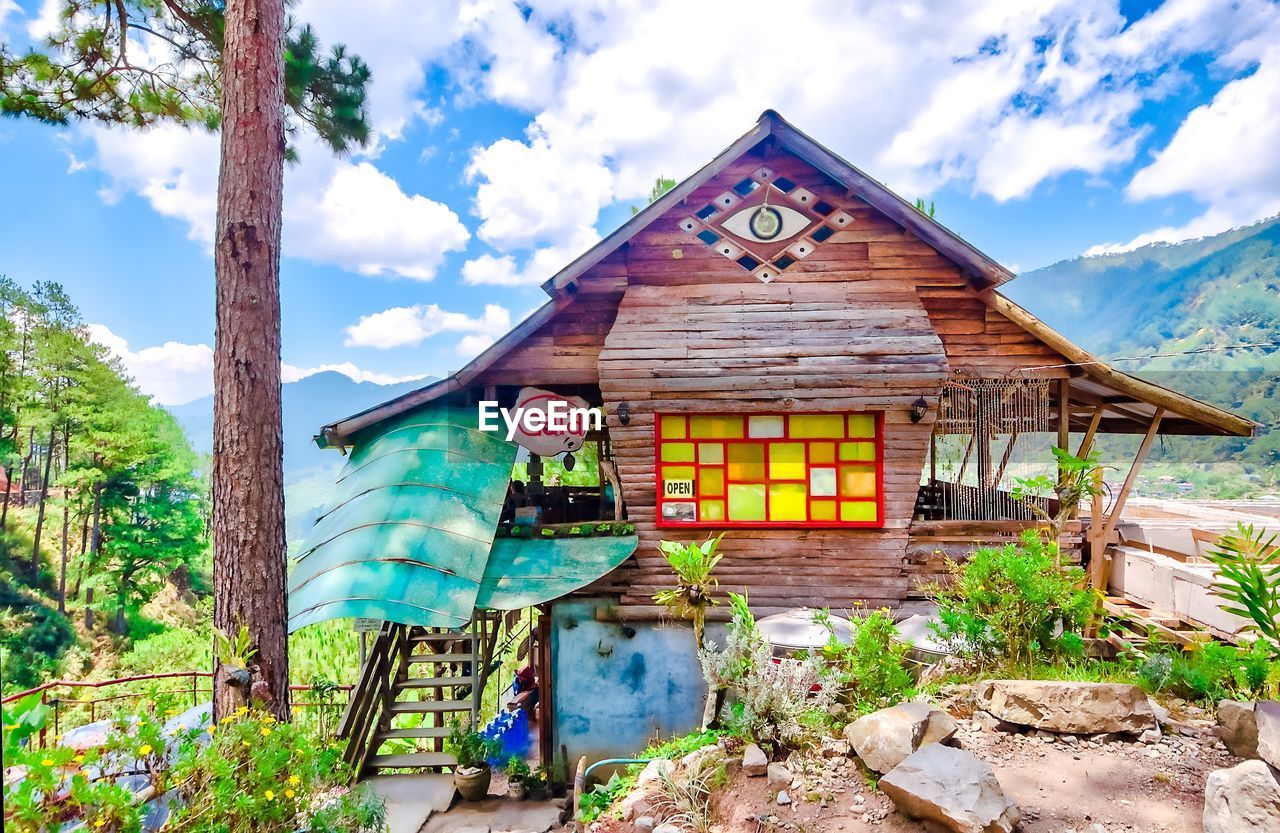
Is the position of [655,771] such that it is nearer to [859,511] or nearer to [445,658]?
[445,658]

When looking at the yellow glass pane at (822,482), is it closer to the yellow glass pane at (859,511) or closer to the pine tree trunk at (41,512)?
the yellow glass pane at (859,511)

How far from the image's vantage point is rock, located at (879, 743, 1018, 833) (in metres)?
3.56

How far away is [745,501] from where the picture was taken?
360 inches

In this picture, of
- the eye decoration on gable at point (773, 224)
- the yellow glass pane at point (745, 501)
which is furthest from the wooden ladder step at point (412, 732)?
the eye decoration on gable at point (773, 224)

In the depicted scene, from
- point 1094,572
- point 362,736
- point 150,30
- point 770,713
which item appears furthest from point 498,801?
point 150,30

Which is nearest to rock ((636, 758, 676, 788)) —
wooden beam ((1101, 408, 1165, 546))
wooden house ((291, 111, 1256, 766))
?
wooden house ((291, 111, 1256, 766))

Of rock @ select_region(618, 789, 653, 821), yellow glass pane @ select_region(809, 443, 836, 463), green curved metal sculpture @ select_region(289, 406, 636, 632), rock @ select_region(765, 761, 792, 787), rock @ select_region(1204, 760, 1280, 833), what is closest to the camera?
rock @ select_region(1204, 760, 1280, 833)

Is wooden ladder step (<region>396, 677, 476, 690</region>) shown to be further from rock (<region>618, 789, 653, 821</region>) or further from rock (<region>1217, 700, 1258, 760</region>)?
rock (<region>1217, 700, 1258, 760</region>)

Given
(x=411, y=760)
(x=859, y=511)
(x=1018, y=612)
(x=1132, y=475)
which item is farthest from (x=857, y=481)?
(x=411, y=760)

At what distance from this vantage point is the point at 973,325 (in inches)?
357

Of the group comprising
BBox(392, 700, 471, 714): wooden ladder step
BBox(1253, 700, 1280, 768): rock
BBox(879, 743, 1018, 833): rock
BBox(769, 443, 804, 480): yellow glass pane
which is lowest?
BBox(392, 700, 471, 714): wooden ladder step

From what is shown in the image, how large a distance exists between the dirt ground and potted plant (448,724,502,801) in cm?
424

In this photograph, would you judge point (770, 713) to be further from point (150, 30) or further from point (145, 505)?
point (145, 505)

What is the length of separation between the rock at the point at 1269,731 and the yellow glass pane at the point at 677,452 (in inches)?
250
